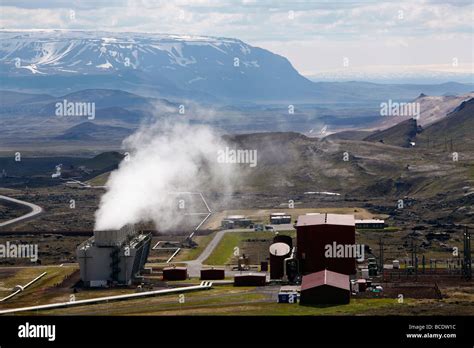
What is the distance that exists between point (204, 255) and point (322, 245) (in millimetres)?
31707

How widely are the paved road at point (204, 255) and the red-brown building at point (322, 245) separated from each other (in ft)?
47.8

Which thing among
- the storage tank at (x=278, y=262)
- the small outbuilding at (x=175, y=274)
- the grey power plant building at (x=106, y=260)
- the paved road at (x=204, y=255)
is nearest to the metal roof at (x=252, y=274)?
the storage tank at (x=278, y=262)

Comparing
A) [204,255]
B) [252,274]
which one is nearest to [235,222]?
[204,255]

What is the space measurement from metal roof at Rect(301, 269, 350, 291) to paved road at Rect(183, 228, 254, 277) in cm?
2116

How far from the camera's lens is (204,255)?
14162 centimetres

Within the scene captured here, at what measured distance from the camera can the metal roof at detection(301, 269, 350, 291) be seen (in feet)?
327

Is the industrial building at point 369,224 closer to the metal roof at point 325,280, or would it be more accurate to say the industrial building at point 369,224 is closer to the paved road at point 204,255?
the paved road at point 204,255

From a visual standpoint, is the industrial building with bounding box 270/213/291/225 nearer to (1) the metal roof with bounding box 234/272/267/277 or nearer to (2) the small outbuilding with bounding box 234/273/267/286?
(1) the metal roof with bounding box 234/272/267/277

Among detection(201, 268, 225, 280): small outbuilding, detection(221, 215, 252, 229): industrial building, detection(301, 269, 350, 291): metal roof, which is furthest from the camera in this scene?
detection(221, 215, 252, 229): industrial building

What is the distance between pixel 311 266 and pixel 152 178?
236 feet

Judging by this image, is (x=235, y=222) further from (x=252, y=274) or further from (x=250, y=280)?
(x=250, y=280)

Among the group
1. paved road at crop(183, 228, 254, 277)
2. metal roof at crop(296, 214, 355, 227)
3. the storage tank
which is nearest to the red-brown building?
metal roof at crop(296, 214, 355, 227)

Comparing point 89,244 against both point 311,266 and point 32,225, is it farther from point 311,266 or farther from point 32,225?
point 32,225
